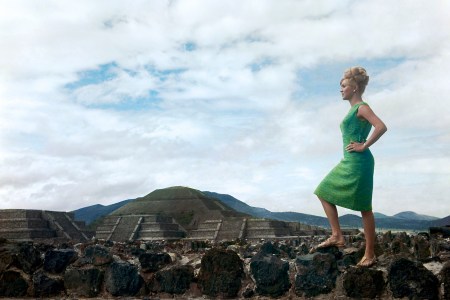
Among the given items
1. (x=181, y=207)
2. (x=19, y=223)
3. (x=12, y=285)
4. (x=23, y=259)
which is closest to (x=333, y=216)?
(x=23, y=259)

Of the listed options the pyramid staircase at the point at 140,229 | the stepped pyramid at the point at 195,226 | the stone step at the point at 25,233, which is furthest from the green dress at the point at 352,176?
the pyramid staircase at the point at 140,229

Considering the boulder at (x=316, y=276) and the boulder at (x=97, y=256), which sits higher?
the boulder at (x=97, y=256)

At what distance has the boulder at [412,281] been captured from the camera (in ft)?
12.9

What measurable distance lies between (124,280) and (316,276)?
1693mm

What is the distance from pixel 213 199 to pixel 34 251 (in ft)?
289

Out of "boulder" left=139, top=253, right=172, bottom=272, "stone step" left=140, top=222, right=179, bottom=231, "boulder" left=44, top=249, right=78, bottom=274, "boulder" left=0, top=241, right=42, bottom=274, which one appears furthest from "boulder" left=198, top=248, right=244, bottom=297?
"stone step" left=140, top=222, right=179, bottom=231

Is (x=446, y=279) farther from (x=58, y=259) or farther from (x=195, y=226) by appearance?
(x=195, y=226)

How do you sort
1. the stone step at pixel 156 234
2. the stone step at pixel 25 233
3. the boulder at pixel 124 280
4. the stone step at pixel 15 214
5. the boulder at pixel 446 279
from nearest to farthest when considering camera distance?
1. the boulder at pixel 446 279
2. the boulder at pixel 124 280
3. the stone step at pixel 25 233
4. the stone step at pixel 15 214
5. the stone step at pixel 156 234

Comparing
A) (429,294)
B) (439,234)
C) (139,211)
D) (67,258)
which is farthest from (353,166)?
(139,211)

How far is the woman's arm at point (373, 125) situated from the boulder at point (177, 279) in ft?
5.88

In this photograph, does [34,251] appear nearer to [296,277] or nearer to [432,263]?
[296,277]

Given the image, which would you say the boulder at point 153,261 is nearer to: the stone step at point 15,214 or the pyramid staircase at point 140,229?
the stone step at point 15,214

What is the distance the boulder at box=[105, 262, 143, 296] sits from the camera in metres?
4.66

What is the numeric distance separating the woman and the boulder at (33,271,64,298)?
248 cm
